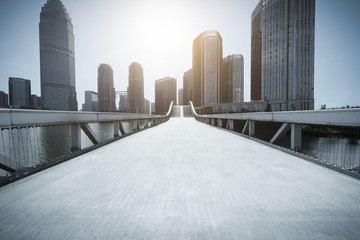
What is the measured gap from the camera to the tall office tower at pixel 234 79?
14288 centimetres

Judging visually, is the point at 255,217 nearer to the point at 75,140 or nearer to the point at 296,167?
the point at 296,167

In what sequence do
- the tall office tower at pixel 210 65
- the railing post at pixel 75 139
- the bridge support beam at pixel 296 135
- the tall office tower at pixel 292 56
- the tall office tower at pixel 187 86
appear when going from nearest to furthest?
the bridge support beam at pixel 296 135
the railing post at pixel 75 139
the tall office tower at pixel 292 56
the tall office tower at pixel 210 65
the tall office tower at pixel 187 86

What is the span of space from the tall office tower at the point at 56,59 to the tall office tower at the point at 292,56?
13180cm

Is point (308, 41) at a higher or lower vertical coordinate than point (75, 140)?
higher

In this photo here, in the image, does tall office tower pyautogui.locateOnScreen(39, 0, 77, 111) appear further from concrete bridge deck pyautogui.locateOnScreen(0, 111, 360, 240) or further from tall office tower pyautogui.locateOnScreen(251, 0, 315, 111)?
tall office tower pyautogui.locateOnScreen(251, 0, 315, 111)

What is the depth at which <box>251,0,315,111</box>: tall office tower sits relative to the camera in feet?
217

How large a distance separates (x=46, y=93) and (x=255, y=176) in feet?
438

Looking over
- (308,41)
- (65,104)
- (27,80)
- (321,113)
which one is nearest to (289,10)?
(308,41)

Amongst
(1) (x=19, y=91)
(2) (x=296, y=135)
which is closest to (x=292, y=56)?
(2) (x=296, y=135)

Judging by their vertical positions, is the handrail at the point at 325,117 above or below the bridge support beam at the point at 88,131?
above

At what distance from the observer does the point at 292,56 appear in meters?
67.9

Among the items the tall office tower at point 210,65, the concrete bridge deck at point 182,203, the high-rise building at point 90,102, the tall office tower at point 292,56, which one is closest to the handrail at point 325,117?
the concrete bridge deck at point 182,203

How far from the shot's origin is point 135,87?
155250 millimetres

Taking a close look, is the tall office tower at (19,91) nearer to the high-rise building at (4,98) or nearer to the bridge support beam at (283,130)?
the high-rise building at (4,98)
